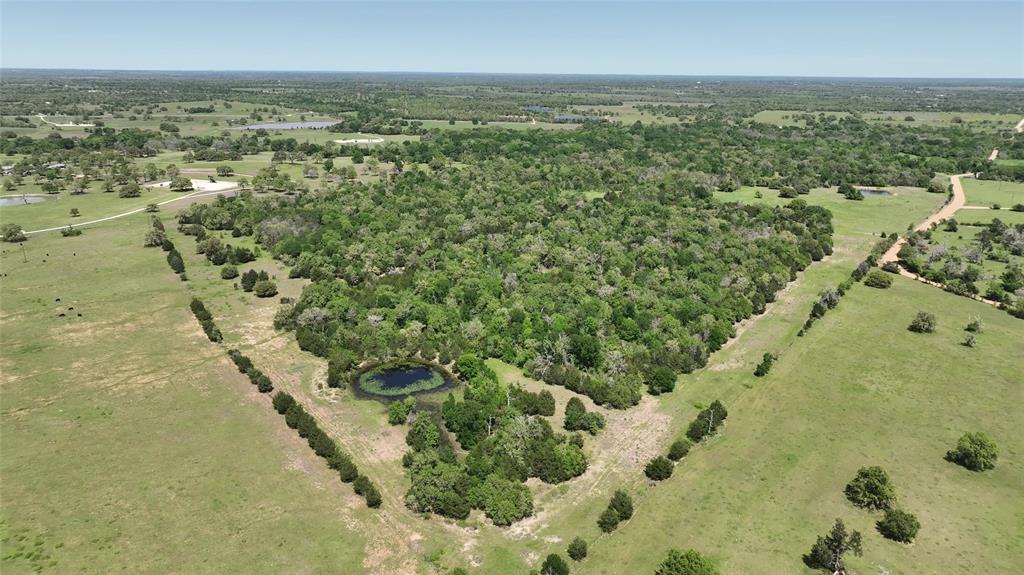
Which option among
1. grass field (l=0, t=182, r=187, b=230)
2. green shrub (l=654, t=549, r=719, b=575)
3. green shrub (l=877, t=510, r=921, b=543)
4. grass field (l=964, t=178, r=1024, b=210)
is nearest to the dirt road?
grass field (l=964, t=178, r=1024, b=210)

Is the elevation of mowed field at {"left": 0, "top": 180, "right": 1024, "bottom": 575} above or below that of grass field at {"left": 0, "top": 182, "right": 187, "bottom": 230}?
below

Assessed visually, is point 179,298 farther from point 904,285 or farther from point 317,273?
point 904,285

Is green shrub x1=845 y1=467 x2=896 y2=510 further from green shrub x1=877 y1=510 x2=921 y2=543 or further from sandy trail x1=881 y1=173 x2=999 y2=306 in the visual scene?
sandy trail x1=881 y1=173 x2=999 y2=306

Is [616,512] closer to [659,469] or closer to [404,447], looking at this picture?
[659,469]

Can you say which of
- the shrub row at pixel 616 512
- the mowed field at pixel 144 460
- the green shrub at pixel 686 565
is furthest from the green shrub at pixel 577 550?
the mowed field at pixel 144 460

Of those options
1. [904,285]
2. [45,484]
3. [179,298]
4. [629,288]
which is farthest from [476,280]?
[904,285]

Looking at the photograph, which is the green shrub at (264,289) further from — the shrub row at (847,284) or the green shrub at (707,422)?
the shrub row at (847,284)
